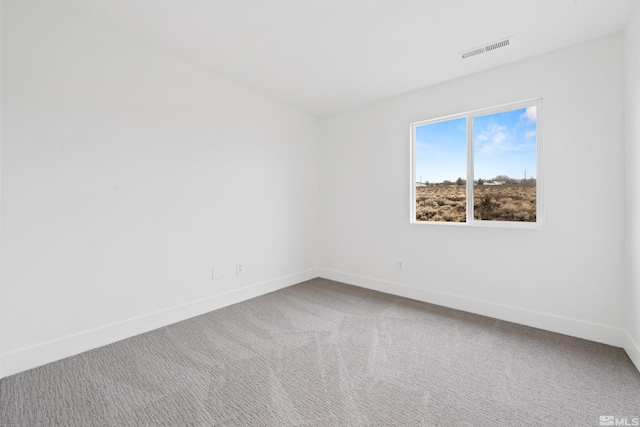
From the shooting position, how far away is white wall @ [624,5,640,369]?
2.01 meters

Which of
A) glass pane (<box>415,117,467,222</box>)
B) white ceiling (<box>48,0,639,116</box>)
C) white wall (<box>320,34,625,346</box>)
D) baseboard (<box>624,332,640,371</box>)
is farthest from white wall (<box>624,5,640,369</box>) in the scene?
glass pane (<box>415,117,467,222</box>)

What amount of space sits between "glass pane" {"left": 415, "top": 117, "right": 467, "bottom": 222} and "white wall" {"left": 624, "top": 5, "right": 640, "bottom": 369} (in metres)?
1.29

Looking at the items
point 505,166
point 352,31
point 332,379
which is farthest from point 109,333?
point 505,166

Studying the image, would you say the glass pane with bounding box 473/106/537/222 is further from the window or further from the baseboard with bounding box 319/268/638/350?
the baseboard with bounding box 319/268/638/350

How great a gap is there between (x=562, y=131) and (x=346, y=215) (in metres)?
2.62

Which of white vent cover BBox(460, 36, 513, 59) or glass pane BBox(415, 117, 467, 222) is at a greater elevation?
white vent cover BBox(460, 36, 513, 59)

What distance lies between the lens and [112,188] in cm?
238

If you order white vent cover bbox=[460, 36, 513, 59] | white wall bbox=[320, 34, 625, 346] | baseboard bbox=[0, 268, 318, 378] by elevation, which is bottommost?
baseboard bbox=[0, 268, 318, 378]

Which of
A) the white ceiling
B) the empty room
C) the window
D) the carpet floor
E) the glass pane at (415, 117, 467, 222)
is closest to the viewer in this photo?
the carpet floor

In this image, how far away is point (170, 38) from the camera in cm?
249

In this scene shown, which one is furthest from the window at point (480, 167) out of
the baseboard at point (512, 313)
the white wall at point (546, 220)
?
the baseboard at point (512, 313)

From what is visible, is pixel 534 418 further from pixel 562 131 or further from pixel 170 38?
pixel 170 38

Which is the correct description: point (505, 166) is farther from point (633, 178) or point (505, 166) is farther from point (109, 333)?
point (109, 333)

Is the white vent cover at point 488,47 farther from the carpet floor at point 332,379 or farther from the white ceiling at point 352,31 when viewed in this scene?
the carpet floor at point 332,379
